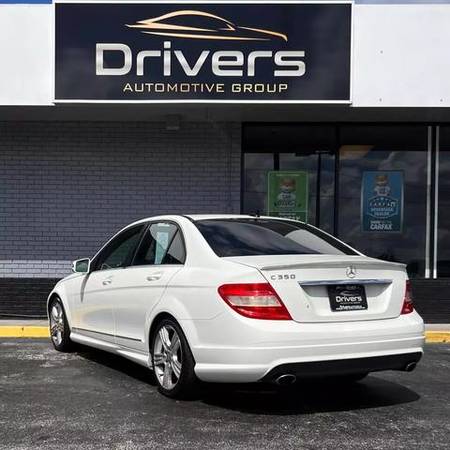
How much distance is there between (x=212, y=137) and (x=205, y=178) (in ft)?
2.30

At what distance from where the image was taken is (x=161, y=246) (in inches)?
225

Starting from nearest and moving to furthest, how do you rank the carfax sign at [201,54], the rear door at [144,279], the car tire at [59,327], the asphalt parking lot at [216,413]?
the asphalt parking lot at [216,413] → the rear door at [144,279] → the car tire at [59,327] → the carfax sign at [201,54]

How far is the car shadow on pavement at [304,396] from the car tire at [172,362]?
0.60ft

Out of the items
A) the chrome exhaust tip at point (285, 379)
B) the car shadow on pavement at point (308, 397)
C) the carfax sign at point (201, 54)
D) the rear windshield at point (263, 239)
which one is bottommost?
the car shadow on pavement at point (308, 397)

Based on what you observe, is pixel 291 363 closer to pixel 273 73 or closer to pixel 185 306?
pixel 185 306

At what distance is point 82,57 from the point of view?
29.8 feet

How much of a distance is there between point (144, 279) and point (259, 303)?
1404mm

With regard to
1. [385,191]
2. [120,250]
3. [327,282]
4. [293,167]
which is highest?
[293,167]

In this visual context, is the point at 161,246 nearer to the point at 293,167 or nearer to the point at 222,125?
the point at 222,125

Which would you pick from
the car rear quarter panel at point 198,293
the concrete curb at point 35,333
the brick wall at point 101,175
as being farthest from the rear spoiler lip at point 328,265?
the brick wall at point 101,175

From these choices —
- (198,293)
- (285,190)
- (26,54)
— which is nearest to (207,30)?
(26,54)

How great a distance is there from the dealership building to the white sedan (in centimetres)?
383

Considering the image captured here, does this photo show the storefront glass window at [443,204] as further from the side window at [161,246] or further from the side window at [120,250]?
the side window at [161,246]

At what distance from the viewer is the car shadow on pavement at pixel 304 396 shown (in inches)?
199
